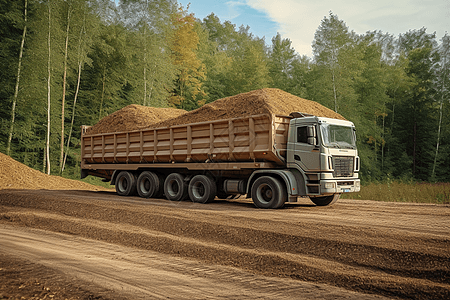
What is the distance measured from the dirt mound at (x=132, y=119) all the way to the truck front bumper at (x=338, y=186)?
7421 mm

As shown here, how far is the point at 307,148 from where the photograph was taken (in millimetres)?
10047

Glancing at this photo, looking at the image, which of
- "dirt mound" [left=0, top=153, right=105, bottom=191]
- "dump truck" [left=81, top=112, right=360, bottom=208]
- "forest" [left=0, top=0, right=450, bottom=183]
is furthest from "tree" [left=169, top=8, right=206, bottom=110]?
"dump truck" [left=81, top=112, right=360, bottom=208]

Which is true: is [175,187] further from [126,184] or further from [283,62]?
[283,62]

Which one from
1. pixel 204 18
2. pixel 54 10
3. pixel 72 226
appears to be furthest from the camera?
pixel 204 18

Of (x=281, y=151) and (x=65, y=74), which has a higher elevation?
(x=65, y=74)

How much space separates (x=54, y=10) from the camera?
70.3ft

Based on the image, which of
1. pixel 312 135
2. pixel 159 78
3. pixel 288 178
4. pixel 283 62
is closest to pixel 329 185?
pixel 288 178

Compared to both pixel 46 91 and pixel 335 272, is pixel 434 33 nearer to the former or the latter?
pixel 46 91

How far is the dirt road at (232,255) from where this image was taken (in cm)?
432

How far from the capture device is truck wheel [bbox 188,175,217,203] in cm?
1167

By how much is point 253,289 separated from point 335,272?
1.27 meters

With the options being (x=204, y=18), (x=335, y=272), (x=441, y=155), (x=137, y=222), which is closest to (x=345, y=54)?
(x=441, y=155)

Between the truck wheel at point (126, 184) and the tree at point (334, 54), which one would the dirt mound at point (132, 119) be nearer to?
the truck wheel at point (126, 184)

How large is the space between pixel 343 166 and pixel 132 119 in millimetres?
8980
